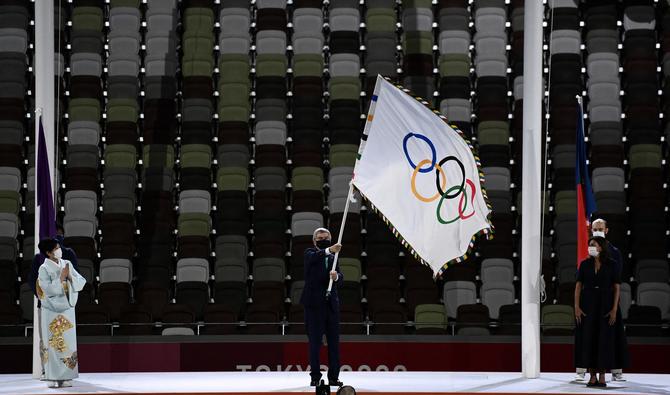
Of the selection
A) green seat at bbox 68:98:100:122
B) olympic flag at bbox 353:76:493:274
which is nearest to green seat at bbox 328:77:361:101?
green seat at bbox 68:98:100:122

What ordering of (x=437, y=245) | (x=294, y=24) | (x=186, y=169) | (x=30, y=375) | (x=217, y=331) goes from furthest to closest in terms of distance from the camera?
(x=294, y=24)
(x=186, y=169)
(x=217, y=331)
(x=30, y=375)
(x=437, y=245)

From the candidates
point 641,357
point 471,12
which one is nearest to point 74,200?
point 471,12

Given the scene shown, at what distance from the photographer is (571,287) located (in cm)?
995

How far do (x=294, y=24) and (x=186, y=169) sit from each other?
2.38 m

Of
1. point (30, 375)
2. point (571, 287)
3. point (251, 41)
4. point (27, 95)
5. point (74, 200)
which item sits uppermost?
point (251, 41)

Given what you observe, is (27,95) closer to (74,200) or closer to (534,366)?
(74,200)

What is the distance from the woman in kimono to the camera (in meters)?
6.92

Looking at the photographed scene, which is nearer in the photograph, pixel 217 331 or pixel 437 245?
pixel 437 245

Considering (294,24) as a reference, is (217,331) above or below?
below

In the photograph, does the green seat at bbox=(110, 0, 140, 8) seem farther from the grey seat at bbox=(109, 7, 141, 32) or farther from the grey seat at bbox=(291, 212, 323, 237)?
the grey seat at bbox=(291, 212, 323, 237)

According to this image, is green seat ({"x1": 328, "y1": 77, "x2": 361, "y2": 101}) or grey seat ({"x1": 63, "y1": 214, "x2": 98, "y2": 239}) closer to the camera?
grey seat ({"x1": 63, "y1": 214, "x2": 98, "y2": 239})

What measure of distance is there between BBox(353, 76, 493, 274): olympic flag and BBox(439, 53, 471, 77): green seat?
5.15 meters

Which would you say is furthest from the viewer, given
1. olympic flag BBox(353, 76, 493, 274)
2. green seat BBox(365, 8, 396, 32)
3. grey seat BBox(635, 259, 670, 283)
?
green seat BBox(365, 8, 396, 32)

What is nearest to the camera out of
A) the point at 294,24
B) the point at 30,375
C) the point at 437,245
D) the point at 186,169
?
the point at 437,245
